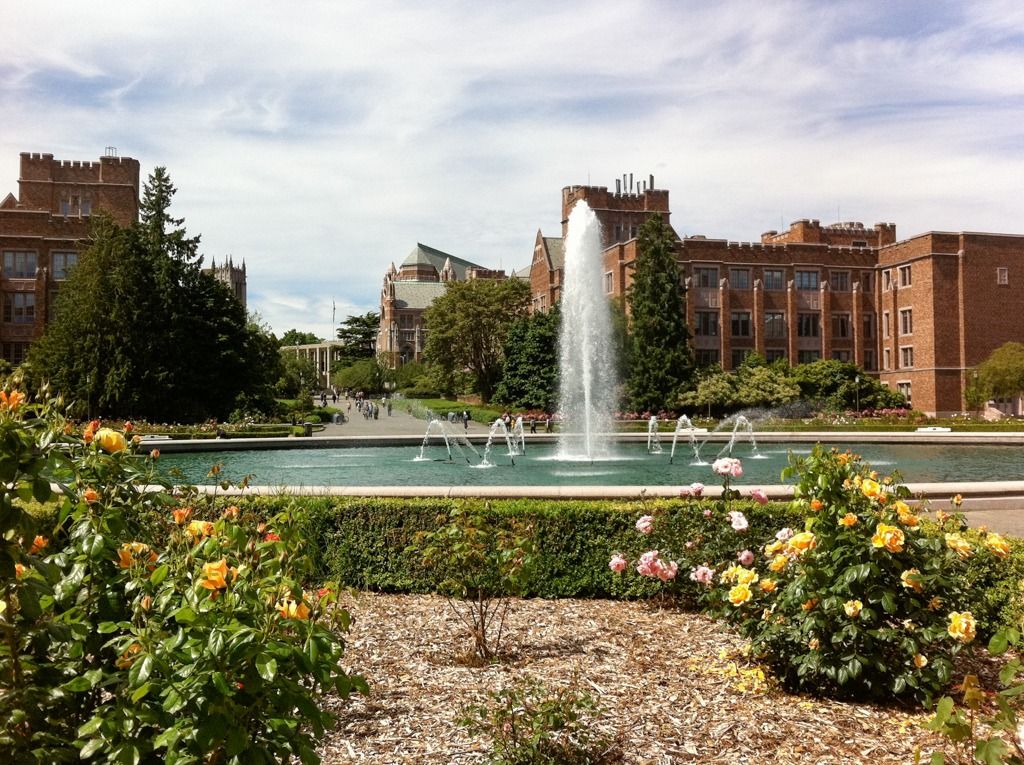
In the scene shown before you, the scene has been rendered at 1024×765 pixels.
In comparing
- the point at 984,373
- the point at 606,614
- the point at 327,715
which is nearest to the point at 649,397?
the point at 984,373

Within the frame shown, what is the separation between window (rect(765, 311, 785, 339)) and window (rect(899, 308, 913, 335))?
7.53 meters

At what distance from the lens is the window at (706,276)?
5312 cm

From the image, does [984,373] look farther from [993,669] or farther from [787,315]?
[993,669]

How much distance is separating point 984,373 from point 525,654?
146 ft

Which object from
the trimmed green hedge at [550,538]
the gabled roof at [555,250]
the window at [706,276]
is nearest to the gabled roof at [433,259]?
the gabled roof at [555,250]

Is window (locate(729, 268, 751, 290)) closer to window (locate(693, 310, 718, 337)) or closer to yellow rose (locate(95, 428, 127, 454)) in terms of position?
window (locate(693, 310, 718, 337))

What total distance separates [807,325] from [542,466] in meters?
39.2

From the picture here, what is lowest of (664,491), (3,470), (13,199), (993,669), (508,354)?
(993,669)

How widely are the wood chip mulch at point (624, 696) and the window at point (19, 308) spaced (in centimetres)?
5708

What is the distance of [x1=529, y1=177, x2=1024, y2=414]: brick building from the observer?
161 feet

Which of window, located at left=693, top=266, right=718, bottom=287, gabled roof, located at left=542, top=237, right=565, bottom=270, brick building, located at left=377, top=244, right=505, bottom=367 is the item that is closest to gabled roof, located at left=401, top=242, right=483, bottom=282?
brick building, located at left=377, top=244, right=505, bottom=367

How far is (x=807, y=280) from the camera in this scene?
54719 millimetres

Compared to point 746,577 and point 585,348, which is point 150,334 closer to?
point 585,348

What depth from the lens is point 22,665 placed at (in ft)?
9.07
